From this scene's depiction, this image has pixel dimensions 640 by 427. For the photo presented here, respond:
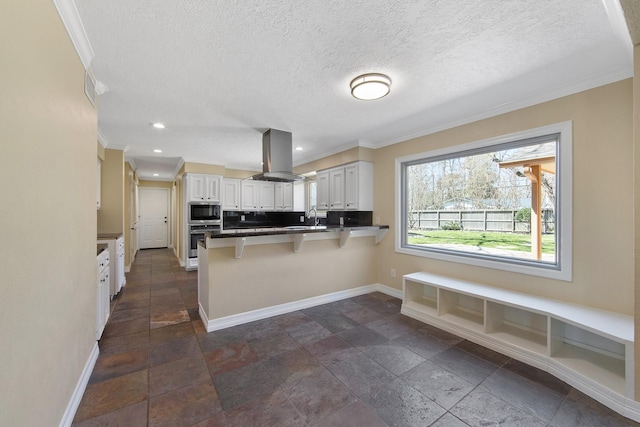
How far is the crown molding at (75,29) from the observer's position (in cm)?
141

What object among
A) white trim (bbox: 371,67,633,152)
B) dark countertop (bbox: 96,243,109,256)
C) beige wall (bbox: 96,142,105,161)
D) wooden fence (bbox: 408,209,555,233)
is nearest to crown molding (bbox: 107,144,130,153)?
beige wall (bbox: 96,142,105,161)

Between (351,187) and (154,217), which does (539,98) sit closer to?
(351,187)

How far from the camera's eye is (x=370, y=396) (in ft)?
6.01

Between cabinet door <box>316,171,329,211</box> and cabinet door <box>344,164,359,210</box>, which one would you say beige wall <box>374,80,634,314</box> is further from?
cabinet door <box>316,171,329,211</box>

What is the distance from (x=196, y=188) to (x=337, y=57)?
4.69m

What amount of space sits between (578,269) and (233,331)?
11.2 feet

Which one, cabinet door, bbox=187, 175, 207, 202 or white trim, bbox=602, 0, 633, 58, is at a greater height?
white trim, bbox=602, 0, 633, 58

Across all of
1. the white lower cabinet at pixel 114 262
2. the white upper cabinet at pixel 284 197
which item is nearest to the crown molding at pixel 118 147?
the white lower cabinet at pixel 114 262

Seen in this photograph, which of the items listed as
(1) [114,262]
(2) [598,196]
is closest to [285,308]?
(1) [114,262]

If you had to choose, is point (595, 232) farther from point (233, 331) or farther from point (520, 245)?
point (233, 331)

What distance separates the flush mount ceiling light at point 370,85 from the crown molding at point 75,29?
191 centimetres

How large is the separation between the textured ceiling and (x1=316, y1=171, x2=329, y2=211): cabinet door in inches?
68.4

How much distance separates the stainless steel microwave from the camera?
5.61 meters

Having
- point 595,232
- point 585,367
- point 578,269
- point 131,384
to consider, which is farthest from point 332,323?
point 595,232
